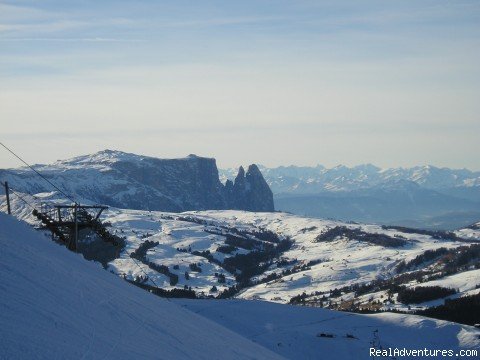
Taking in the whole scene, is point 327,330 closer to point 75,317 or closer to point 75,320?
point 75,317

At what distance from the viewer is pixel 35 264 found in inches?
705

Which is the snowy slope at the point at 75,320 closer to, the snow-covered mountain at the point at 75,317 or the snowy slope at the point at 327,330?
the snow-covered mountain at the point at 75,317

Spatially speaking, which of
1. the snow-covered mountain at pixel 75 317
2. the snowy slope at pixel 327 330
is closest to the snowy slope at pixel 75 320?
the snow-covered mountain at pixel 75 317

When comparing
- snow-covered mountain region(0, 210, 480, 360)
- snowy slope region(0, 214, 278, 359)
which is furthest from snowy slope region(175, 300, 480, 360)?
snowy slope region(0, 214, 278, 359)

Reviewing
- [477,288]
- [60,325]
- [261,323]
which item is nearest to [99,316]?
[60,325]

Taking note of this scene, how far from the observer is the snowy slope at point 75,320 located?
11.9 metres

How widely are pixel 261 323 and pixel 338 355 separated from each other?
12340mm

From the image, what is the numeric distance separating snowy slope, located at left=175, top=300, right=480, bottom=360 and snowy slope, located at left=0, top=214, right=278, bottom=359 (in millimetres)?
46193

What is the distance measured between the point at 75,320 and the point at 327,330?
210 ft

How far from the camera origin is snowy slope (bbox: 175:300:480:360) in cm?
6850

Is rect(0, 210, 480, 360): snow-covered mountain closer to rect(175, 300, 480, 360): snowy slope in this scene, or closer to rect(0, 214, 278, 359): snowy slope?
rect(0, 214, 278, 359): snowy slope

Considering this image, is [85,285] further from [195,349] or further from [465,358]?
[465,358]

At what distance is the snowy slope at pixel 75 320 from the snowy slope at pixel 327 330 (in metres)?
46.2

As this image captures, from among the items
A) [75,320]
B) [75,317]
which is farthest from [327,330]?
[75,320]
